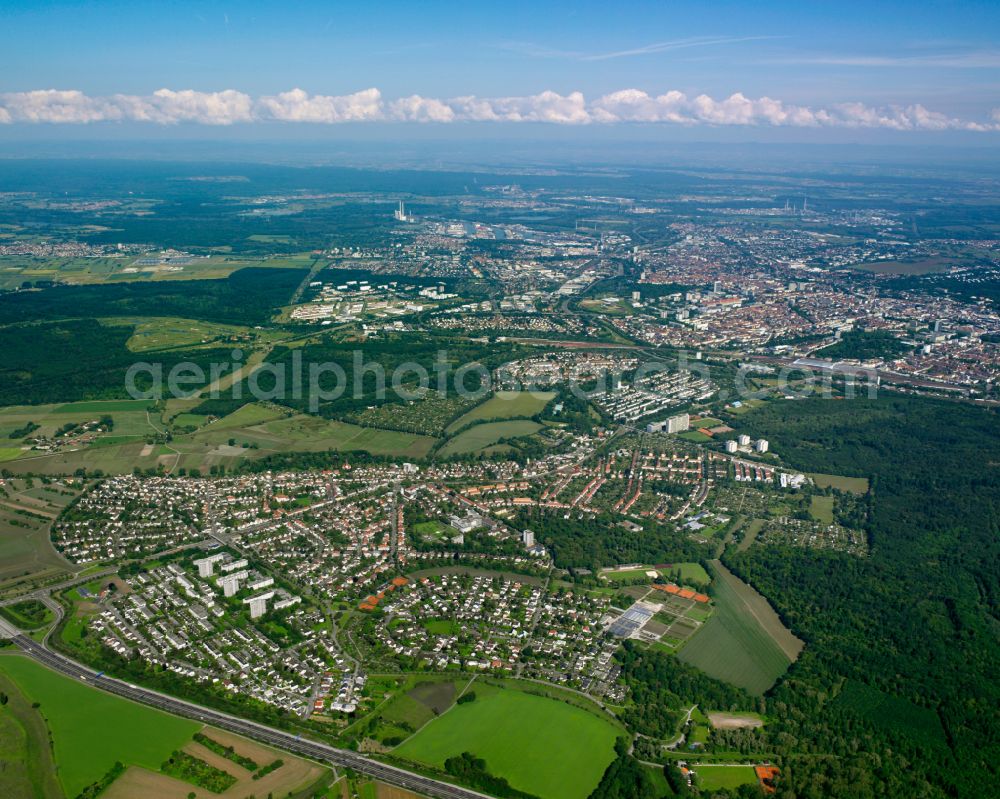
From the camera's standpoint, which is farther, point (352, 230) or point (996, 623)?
point (352, 230)

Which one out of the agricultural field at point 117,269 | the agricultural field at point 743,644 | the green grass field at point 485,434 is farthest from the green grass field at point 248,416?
the agricultural field at point 117,269

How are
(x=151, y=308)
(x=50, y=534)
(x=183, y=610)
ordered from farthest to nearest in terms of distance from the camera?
(x=151, y=308) < (x=50, y=534) < (x=183, y=610)

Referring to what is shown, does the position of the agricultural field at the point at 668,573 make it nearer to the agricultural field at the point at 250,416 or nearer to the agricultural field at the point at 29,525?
the agricultural field at the point at 29,525

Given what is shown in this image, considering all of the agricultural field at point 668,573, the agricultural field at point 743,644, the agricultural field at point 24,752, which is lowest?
the agricultural field at point 24,752

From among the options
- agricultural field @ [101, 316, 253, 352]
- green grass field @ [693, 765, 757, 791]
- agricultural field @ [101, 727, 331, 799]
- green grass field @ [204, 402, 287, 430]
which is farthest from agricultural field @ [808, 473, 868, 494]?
agricultural field @ [101, 316, 253, 352]

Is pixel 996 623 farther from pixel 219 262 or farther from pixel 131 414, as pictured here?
pixel 219 262

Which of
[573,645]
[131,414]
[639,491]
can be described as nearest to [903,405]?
[639,491]

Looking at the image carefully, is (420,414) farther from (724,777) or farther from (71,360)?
(724,777)
